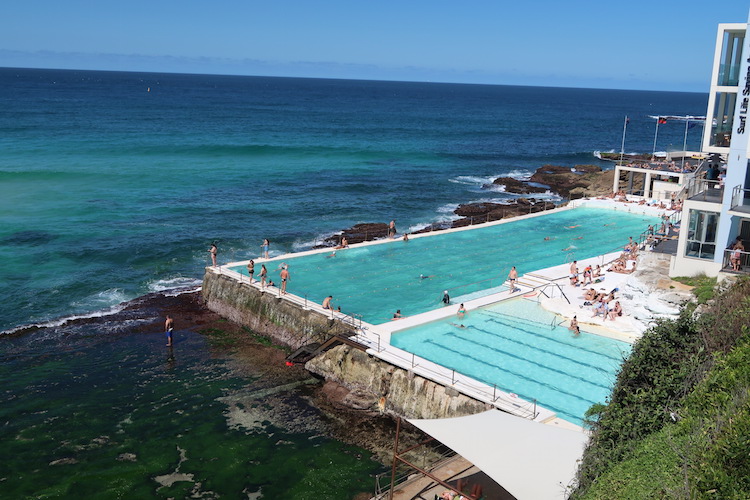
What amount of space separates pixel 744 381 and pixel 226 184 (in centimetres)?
5179

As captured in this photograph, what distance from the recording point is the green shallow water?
1652 cm

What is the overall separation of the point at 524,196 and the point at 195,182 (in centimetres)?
2838

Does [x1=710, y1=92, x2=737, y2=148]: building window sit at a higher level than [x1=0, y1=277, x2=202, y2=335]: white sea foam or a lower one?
higher

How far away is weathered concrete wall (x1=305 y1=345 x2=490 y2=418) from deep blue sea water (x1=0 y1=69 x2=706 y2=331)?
44.5 ft

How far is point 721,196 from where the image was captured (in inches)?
848

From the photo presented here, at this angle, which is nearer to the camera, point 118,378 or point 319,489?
point 319,489

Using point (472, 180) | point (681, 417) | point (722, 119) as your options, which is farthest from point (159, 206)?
point (681, 417)

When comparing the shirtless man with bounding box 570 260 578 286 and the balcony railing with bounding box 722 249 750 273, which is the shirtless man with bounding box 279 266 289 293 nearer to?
the shirtless man with bounding box 570 260 578 286

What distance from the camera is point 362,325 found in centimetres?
2230

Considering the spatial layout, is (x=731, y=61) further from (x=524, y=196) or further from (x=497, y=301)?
(x=524, y=196)

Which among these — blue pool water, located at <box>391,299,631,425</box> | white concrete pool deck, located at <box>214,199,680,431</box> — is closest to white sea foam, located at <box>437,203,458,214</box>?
white concrete pool deck, located at <box>214,199,680,431</box>

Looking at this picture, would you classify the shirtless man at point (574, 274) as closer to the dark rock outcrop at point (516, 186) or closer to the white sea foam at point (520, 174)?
the dark rock outcrop at point (516, 186)

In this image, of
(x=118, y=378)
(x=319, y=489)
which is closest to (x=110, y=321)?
(x=118, y=378)

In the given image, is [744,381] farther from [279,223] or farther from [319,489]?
[279,223]
